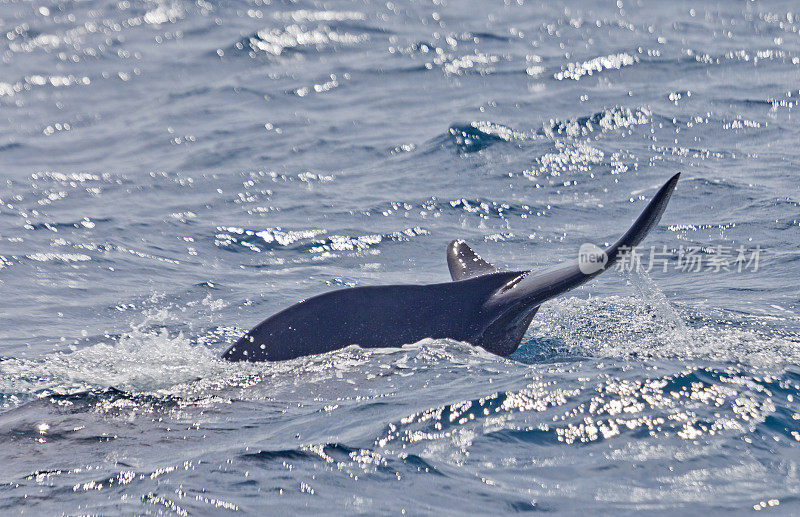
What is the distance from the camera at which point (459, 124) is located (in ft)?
48.1

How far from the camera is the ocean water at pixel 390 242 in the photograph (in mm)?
5227

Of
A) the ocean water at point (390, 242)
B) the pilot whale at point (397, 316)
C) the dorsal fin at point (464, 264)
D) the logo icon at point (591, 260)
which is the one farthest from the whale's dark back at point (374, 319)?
the logo icon at point (591, 260)

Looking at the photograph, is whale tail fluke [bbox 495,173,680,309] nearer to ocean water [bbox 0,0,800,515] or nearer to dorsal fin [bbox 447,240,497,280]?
ocean water [bbox 0,0,800,515]

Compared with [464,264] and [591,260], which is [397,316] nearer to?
[464,264]

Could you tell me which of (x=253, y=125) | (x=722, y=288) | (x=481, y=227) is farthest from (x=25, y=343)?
(x=253, y=125)

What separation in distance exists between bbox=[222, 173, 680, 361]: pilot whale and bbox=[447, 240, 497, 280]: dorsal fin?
54 cm

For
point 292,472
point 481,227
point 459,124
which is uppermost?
point 459,124

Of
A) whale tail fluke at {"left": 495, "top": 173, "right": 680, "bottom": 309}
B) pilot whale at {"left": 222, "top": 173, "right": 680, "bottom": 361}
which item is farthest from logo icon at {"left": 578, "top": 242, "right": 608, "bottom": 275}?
pilot whale at {"left": 222, "top": 173, "right": 680, "bottom": 361}

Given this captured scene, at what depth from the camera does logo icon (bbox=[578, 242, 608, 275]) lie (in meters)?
5.86

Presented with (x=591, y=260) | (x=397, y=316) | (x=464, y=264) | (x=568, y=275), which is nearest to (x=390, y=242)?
(x=464, y=264)

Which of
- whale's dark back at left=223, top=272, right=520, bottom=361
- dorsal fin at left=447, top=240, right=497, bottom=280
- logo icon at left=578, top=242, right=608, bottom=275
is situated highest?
logo icon at left=578, top=242, right=608, bottom=275

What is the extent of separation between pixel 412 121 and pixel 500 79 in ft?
8.56

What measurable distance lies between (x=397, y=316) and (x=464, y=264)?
38.7 inches

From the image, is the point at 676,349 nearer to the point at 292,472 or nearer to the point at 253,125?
the point at 292,472
